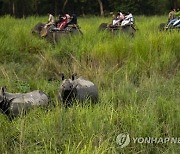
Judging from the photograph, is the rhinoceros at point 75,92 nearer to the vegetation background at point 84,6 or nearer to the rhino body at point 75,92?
the rhino body at point 75,92

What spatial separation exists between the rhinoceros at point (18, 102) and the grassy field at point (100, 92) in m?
0.17

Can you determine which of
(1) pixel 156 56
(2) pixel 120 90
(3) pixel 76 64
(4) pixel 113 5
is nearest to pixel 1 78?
(3) pixel 76 64

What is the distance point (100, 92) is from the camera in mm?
4617

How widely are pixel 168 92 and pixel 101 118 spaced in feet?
5.44

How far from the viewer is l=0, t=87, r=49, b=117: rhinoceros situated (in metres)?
3.73

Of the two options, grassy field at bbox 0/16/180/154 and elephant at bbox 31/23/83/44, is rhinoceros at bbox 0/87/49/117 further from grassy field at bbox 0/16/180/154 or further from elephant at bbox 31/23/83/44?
elephant at bbox 31/23/83/44

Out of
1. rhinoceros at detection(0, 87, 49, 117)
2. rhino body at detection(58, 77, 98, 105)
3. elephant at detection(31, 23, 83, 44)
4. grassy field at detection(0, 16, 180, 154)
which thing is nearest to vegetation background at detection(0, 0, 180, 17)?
elephant at detection(31, 23, 83, 44)

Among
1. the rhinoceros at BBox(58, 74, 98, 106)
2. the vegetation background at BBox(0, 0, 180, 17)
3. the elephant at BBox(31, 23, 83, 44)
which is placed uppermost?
the rhinoceros at BBox(58, 74, 98, 106)

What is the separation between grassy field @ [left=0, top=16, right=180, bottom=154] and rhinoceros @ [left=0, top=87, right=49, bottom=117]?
167 mm

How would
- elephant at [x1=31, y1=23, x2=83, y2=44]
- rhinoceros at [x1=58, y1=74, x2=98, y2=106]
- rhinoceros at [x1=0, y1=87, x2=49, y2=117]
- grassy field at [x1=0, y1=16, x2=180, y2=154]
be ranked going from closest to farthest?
grassy field at [x1=0, y1=16, x2=180, y2=154], rhinoceros at [x1=0, y1=87, x2=49, y2=117], rhinoceros at [x1=58, y1=74, x2=98, y2=106], elephant at [x1=31, y1=23, x2=83, y2=44]

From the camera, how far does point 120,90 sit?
4434 mm

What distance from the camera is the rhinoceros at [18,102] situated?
3732 millimetres

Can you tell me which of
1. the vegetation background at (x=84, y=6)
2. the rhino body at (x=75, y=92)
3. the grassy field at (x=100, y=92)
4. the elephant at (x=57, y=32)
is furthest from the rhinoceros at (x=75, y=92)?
the vegetation background at (x=84, y=6)

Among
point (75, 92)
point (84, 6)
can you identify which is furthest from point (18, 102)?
point (84, 6)
